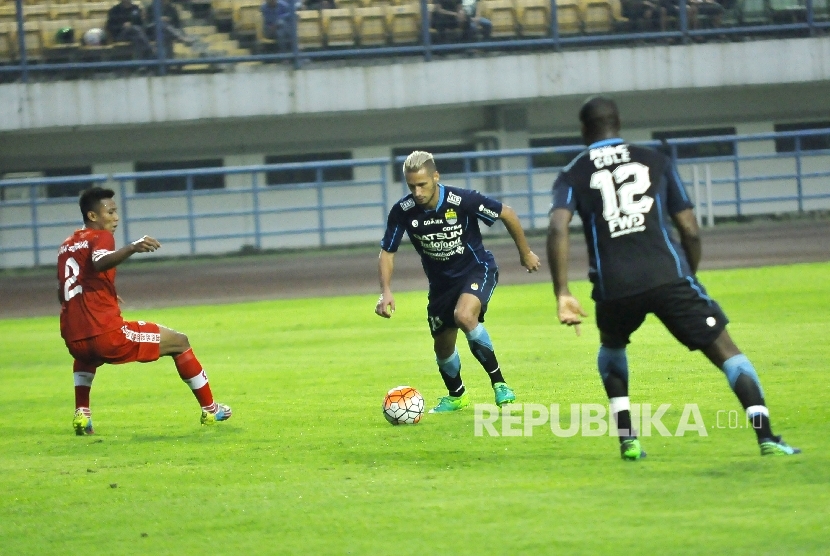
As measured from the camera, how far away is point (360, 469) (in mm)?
6668

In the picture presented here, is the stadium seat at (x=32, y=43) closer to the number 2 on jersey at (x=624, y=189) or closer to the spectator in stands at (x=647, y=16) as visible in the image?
the spectator in stands at (x=647, y=16)

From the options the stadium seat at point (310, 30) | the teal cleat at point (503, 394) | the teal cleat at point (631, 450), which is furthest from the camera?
the stadium seat at point (310, 30)

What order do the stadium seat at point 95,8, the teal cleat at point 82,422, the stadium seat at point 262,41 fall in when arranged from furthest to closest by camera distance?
the stadium seat at point 95,8 → the stadium seat at point 262,41 → the teal cleat at point 82,422

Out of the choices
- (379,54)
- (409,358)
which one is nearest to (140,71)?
(379,54)

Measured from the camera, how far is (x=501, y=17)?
27.7m

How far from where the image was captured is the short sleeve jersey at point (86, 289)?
8.43 meters

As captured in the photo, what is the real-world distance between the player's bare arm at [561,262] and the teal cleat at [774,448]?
1.12m

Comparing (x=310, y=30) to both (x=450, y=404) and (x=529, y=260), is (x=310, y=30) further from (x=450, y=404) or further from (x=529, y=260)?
(x=450, y=404)

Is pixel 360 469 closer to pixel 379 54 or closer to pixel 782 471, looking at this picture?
pixel 782 471

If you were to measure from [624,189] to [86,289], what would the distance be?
4235 millimetres

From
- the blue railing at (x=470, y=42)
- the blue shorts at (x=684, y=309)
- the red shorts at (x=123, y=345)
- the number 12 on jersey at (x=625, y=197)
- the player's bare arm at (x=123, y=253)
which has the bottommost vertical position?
the red shorts at (x=123, y=345)

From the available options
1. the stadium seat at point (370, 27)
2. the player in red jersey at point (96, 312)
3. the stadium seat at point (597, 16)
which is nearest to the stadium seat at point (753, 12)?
the stadium seat at point (597, 16)

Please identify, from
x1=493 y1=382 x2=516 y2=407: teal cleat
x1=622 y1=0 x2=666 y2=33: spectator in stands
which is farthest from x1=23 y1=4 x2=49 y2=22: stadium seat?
x1=493 y1=382 x2=516 y2=407: teal cleat

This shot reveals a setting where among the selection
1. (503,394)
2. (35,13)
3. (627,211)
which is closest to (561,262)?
(627,211)
